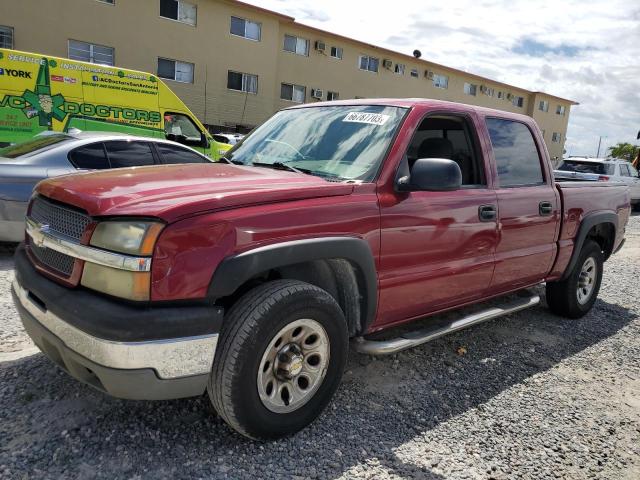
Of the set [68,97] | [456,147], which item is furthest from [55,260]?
[68,97]

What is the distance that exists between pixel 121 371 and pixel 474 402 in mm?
2212

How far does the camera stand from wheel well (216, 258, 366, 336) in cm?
292

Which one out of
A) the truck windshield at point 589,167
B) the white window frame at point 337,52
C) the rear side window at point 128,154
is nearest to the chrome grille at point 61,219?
the rear side window at point 128,154

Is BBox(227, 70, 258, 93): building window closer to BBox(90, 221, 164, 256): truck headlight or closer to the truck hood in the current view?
the truck hood

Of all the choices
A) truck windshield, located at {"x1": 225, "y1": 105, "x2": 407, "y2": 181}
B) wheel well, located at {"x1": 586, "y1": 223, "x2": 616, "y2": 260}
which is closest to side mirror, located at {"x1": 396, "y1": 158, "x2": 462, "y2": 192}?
truck windshield, located at {"x1": 225, "y1": 105, "x2": 407, "y2": 181}

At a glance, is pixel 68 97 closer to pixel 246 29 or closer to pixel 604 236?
pixel 604 236

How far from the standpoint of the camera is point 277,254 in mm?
2457

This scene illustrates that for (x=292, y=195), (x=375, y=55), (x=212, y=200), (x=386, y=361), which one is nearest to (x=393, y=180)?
(x=292, y=195)

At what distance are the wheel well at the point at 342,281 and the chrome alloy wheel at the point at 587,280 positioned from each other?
10.3 ft

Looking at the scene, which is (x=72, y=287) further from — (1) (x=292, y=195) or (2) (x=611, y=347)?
(2) (x=611, y=347)

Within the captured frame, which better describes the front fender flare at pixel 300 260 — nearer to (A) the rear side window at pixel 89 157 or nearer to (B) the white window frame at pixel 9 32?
(A) the rear side window at pixel 89 157

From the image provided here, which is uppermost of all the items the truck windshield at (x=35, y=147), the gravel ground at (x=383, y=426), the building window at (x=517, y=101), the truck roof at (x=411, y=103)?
the building window at (x=517, y=101)

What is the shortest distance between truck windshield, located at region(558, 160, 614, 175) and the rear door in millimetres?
13482

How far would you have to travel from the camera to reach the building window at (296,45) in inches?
1029
